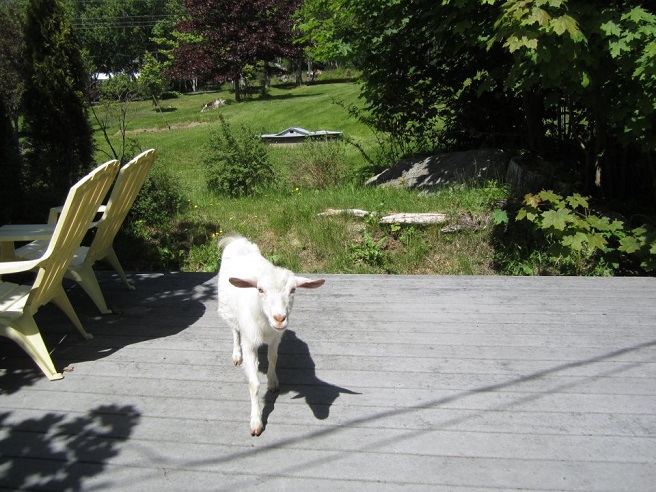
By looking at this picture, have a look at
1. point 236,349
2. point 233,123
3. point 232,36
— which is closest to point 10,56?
point 233,123

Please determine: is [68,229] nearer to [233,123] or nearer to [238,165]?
[238,165]

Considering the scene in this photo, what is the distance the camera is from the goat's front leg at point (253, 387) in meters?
2.67

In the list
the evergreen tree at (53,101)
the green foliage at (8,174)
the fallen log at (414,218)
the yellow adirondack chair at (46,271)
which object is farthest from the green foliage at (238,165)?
the yellow adirondack chair at (46,271)

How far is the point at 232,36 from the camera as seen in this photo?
27750 millimetres

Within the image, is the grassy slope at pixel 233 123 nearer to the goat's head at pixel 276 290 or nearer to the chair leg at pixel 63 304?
the chair leg at pixel 63 304

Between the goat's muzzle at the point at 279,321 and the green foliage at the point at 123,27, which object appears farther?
the green foliage at the point at 123,27

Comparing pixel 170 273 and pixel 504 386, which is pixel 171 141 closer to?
pixel 170 273

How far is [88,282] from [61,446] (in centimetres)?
175

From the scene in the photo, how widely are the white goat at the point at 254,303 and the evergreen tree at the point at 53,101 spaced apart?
4.05 m

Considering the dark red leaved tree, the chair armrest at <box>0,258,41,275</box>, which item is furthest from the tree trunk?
the dark red leaved tree

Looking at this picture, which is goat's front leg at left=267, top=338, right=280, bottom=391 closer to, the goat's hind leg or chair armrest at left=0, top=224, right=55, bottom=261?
the goat's hind leg

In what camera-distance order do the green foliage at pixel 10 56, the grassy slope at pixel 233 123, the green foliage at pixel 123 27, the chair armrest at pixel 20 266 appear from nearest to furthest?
1. the chair armrest at pixel 20 266
2. the green foliage at pixel 10 56
3. the grassy slope at pixel 233 123
4. the green foliage at pixel 123 27

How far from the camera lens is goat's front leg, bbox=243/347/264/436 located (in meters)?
2.67

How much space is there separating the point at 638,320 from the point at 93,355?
12.8ft
